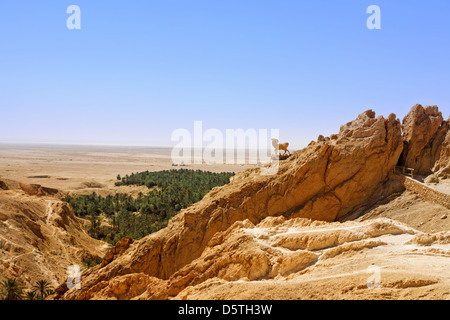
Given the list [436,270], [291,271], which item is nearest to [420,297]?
[436,270]

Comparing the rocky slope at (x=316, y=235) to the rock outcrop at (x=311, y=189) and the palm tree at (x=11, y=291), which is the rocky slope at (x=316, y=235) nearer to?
the rock outcrop at (x=311, y=189)

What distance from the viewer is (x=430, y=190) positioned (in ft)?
62.4

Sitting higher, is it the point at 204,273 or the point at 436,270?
the point at 436,270

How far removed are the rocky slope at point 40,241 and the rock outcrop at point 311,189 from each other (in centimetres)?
1195

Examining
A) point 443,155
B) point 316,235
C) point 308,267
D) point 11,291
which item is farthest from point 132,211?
point 308,267

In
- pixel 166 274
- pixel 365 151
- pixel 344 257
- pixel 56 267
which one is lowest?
pixel 56 267

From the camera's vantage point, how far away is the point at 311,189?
21469 millimetres

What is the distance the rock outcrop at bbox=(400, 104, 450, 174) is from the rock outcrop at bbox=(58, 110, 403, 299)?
0.87 m

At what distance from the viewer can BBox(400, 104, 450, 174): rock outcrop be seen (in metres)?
21.8

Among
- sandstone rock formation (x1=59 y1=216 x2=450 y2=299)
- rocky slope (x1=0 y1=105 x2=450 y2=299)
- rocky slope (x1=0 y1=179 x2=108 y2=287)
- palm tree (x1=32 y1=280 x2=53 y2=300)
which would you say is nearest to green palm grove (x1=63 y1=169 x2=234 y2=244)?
rocky slope (x1=0 y1=179 x2=108 y2=287)

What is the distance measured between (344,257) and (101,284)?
9664 mm
